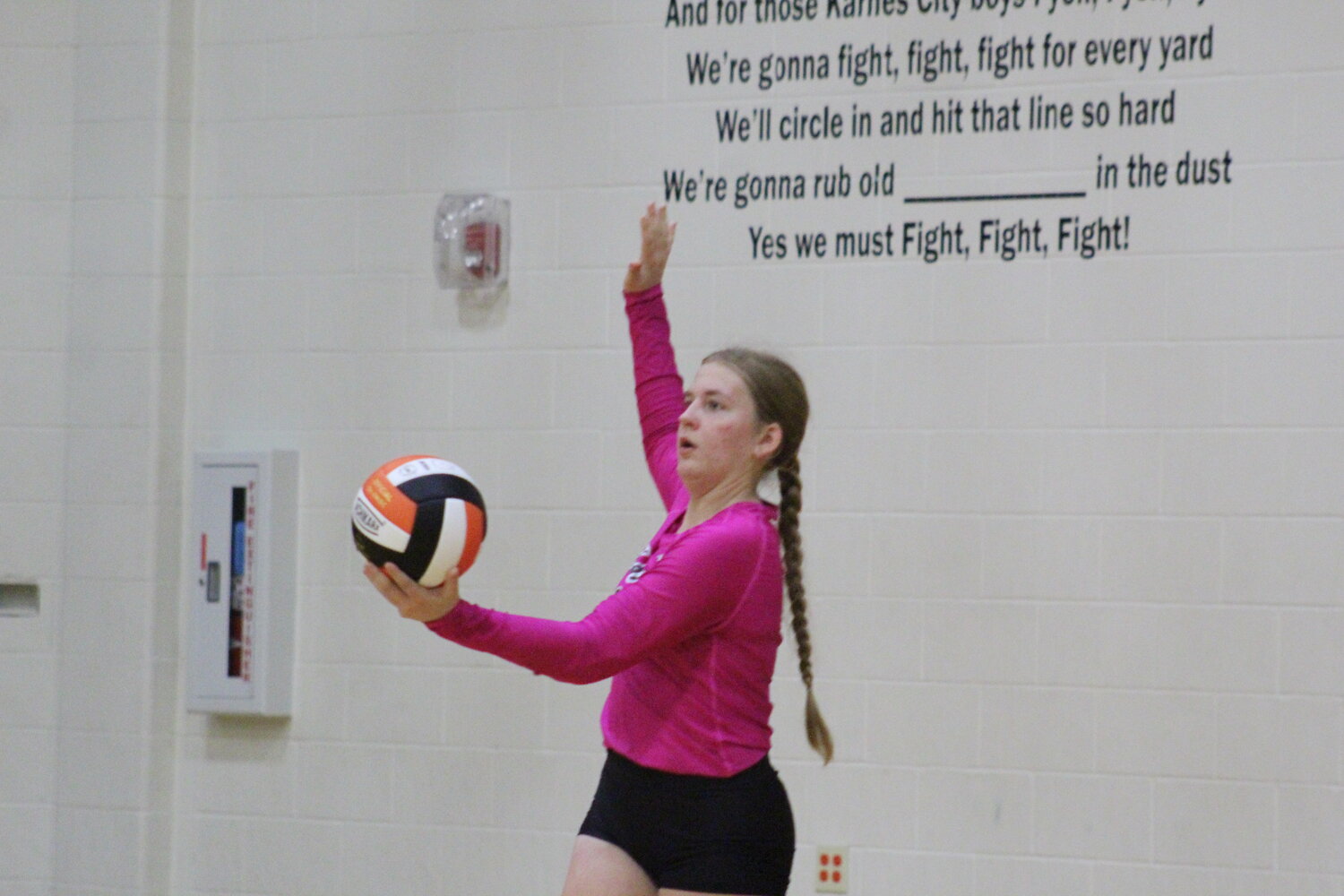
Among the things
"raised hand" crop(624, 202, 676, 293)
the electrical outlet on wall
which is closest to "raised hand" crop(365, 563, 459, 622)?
"raised hand" crop(624, 202, 676, 293)

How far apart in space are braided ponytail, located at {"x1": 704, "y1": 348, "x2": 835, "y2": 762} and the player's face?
0.03 meters

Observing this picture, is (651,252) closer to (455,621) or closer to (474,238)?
(455,621)

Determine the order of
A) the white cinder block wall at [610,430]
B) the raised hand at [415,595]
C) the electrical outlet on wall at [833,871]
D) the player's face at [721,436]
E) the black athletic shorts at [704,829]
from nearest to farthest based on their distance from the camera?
1. the raised hand at [415,595]
2. the black athletic shorts at [704,829]
3. the player's face at [721,436]
4. the white cinder block wall at [610,430]
5. the electrical outlet on wall at [833,871]

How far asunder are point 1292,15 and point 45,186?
3.69 metres

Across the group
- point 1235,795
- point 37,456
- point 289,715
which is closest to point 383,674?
point 289,715

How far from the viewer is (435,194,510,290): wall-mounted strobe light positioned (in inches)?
167

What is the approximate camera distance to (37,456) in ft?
14.6

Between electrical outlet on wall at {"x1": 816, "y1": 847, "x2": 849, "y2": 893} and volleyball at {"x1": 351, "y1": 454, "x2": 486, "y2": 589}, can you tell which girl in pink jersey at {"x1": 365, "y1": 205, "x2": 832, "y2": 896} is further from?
electrical outlet on wall at {"x1": 816, "y1": 847, "x2": 849, "y2": 893}

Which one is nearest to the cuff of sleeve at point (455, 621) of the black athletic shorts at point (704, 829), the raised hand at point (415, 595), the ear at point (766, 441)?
the raised hand at point (415, 595)

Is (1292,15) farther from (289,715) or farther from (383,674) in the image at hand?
(289,715)

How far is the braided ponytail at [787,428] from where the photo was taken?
9.07 ft

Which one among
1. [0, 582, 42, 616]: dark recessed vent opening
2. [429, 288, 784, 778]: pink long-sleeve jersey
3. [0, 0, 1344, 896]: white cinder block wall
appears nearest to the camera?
[429, 288, 784, 778]: pink long-sleeve jersey

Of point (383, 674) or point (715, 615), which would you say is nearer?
point (715, 615)

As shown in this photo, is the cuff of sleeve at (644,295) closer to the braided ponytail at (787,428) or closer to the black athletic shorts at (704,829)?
the braided ponytail at (787,428)
